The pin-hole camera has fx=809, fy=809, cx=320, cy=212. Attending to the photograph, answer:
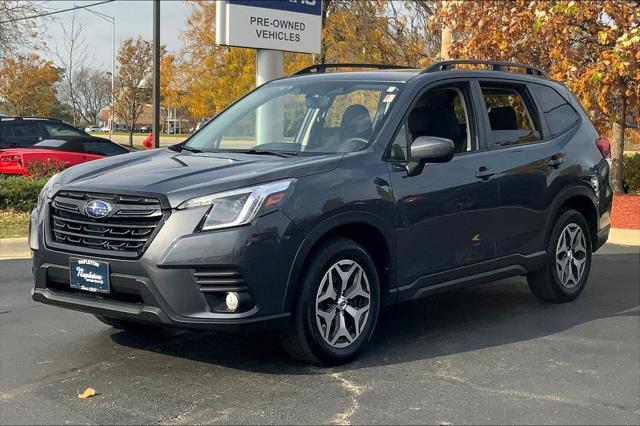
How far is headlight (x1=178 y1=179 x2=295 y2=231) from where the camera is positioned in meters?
4.39

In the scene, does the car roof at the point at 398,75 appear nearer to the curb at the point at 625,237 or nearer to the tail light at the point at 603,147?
the tail light at the point at 603,147

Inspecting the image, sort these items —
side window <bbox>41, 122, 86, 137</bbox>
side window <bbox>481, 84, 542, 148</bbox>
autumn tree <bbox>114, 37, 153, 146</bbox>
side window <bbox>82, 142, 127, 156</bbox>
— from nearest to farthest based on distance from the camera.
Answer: side window <bbox>481, 84, 542, 148</bbox>
side window <bbox>82, 142, 127, 156</bbox>
side window <bbox>41, 122, 86, 137</bbox>
autumn tree <bbox>114, 37, 153, 146</bbox>

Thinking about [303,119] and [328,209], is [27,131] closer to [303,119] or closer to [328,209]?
[303,119]

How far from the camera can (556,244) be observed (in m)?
6.66

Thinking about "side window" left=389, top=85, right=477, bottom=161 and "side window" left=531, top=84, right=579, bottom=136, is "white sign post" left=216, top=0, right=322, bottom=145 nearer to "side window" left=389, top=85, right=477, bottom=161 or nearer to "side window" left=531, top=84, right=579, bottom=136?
"side window" left=531, top=84, right=579, bottom=136

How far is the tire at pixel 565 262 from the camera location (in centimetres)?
669

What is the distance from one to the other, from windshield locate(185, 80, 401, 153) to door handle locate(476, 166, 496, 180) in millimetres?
849

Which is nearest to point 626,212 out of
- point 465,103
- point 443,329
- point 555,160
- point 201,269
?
point 555,160

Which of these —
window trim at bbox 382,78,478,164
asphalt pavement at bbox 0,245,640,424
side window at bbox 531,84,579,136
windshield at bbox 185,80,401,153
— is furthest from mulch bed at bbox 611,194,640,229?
windshield at bbox 185,80,401,153

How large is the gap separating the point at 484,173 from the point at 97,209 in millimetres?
2746

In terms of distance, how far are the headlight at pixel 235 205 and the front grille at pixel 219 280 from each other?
0.77ft

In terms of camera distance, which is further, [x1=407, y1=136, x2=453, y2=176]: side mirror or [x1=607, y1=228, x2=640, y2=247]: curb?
[x1=607, y1=228, x2=640, y2=247]: curb

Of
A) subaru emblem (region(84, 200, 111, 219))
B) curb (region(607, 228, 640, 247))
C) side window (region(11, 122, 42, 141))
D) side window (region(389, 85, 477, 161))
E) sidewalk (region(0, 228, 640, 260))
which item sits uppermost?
side window (region(389, 85, 477, 161))

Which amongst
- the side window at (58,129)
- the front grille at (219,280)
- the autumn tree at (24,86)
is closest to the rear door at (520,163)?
the front grille at (219,280)
